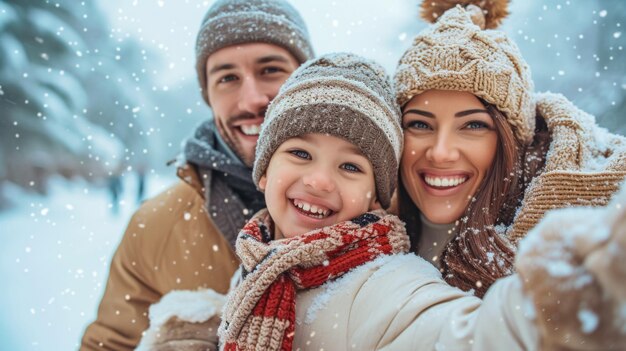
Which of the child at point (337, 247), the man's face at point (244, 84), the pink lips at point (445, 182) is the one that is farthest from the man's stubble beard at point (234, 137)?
the pink lips at point (445, 182)

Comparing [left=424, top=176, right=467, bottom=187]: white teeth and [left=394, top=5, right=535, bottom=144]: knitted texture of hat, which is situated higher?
[left=394, top=5, right=535, bottom=144]: knitted texture of hat

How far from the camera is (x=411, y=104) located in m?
1.70

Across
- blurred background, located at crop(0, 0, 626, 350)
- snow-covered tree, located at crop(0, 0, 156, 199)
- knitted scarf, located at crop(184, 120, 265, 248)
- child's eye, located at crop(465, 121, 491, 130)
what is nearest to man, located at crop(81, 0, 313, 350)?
knitted scarf, located at crop(184, 120, 265, 248)

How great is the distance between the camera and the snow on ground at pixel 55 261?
4945 mm

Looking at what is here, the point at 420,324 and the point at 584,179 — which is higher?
the point at 584,179

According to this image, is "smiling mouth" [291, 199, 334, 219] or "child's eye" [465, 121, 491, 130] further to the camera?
"child's eye" [465, 121, 491, 130]

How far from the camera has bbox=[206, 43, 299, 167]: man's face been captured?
2.36 meters

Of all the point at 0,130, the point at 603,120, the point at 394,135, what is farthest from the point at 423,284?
the point at 0,130

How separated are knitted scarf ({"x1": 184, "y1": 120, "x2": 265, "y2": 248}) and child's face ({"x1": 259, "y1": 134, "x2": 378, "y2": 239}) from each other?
28.8 inches

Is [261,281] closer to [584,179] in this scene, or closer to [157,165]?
[584,179]

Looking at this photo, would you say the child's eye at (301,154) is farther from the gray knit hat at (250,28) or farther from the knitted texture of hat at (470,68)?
the gray knit hat at (250,28)

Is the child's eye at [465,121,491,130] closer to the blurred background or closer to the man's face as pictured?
the man's face

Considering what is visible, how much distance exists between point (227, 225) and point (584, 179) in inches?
54.6

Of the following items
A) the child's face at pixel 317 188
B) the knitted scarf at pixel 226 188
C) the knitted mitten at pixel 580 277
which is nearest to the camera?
the knitted mitten at pixel 580 277
